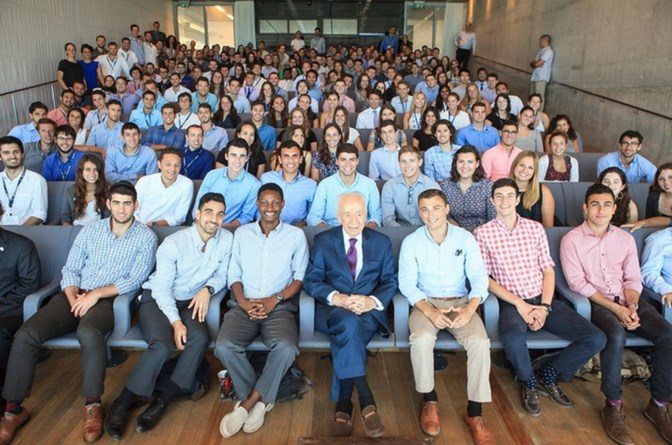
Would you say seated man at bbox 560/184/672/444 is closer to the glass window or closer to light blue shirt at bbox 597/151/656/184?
light blue shirt at bbox 597/151/656/184

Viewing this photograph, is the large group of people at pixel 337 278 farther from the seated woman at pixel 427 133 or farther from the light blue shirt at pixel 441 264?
the seated woman at pixel 427 133

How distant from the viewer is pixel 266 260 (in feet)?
8.84

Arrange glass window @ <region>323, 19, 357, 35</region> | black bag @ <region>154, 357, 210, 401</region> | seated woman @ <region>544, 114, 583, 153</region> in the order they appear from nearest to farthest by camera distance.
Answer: black bag @ <region>154, 357, 210, 401</region> → seated woman @ <region>544, 114, 583, 153</region> → glass window @ <region>323, 19, 357, 35</region>

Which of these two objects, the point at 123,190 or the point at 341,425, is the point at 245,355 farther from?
the point at 123,190

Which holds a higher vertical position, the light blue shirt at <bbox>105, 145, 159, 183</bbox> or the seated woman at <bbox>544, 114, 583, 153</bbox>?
the seated woman at <bbox>544, 114, 583, 153</bbox>

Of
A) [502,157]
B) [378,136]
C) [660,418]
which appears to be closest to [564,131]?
[502,157]

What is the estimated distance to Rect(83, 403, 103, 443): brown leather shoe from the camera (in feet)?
7.46

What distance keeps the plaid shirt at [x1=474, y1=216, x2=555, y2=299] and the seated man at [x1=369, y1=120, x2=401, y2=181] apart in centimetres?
184

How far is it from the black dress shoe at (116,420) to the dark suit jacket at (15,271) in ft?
2.52

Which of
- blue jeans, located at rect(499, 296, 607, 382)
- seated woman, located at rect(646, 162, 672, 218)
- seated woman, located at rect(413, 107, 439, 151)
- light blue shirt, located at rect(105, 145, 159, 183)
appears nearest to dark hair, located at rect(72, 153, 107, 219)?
light blue shirt, located at rect(105, 145, 159, 183)

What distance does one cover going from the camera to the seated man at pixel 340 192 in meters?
3.57

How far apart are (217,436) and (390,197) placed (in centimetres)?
204

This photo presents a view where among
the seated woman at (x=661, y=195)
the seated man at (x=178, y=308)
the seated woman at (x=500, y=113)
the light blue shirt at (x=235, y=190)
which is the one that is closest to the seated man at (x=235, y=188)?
the light blue shirt at (x=235, y=190)

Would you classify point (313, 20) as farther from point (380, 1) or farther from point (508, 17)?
point (508, 17)
